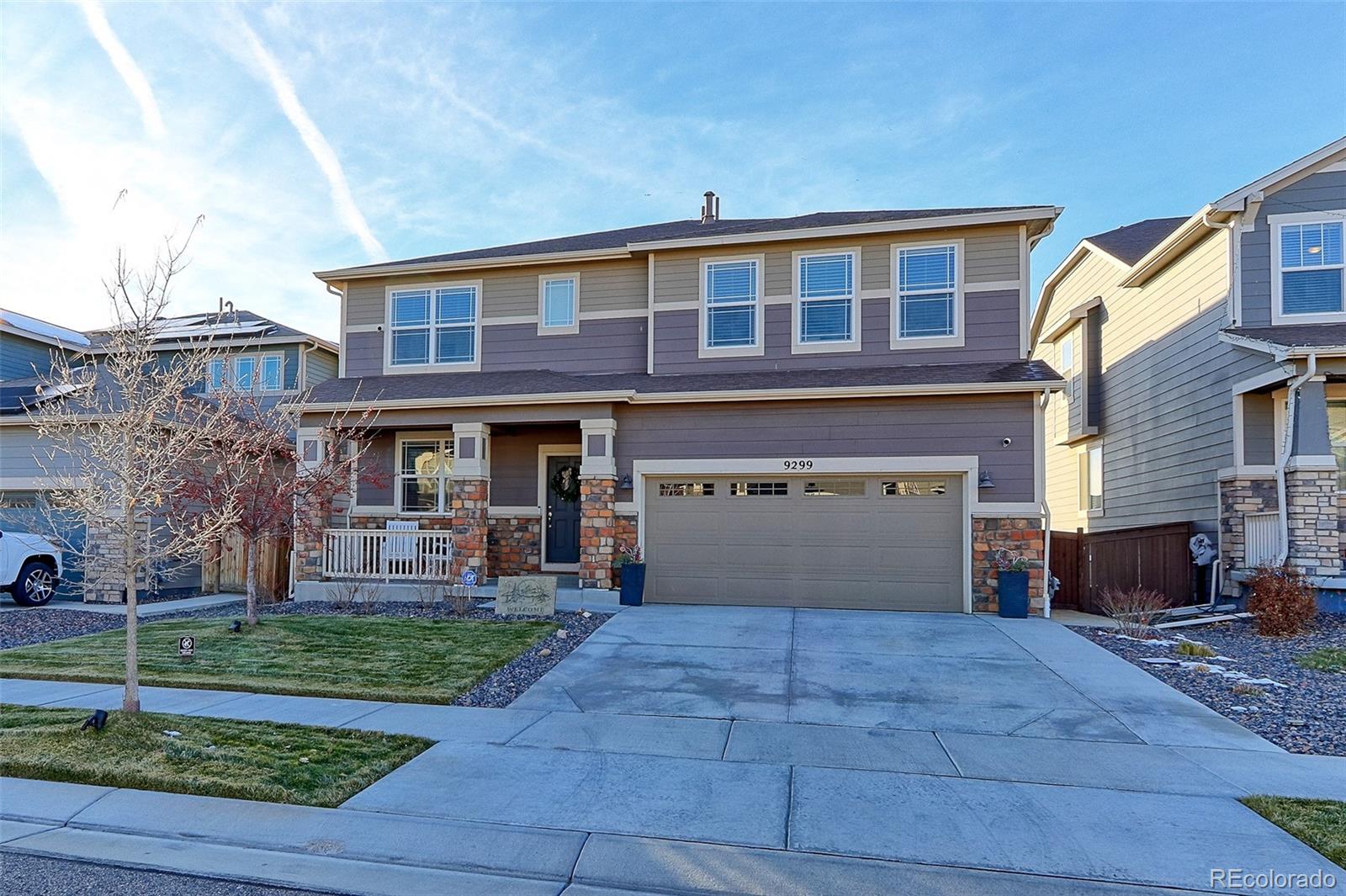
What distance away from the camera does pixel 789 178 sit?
18172 mm

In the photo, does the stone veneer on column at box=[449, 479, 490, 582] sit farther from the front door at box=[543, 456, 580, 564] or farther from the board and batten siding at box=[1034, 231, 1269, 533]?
the board and batten siding at box=[1034, 231, 1269, 533]

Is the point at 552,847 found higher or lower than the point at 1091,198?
lower

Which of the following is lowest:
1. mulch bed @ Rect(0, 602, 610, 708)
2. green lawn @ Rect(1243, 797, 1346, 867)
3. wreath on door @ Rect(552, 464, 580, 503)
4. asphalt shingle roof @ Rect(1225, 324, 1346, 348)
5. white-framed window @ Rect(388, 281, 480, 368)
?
mulch bed @ Rect(0, 602, 610, 708)

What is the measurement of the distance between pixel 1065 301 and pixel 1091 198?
16.1 feet

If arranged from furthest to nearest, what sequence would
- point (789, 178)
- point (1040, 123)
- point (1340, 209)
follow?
point (789, 178)
point (1040, 123)
point (1340, 209)

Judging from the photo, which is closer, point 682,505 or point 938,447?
point 938,447

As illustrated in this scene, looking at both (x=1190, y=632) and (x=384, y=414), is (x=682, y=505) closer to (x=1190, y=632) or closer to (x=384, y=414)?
(x=384, y=414)

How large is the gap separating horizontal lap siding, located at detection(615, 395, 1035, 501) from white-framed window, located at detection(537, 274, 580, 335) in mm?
2473

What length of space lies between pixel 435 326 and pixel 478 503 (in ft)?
13.3

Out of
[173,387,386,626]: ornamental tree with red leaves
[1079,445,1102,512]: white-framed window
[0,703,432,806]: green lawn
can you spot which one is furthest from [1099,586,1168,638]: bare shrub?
[173,387,386,626]: ornamental tree with red leaves

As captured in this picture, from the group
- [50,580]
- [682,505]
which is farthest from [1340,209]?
[50,580]

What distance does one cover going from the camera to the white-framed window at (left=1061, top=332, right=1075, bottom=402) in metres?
18.0

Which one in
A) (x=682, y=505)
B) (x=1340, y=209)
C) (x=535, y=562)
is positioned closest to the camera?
(x=1340, y=209)

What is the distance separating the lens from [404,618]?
10.6 m
